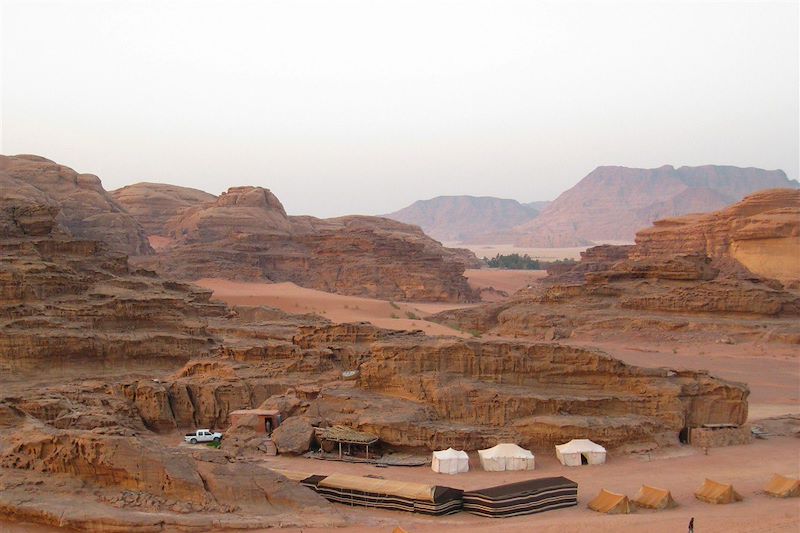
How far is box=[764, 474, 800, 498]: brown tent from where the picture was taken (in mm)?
14820

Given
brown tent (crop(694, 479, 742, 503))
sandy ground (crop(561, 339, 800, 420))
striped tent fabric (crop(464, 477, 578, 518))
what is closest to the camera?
striped tent fabric (crop(464, 477, 578, 518))

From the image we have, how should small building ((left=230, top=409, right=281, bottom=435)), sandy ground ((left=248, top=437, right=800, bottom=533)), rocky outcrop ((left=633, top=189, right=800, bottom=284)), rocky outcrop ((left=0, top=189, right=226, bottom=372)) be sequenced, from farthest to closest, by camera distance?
rocky outcrop ((left=633, top=189, right=800, bottom=284)) < rocky outcrop ((left=0, top=189, right=226, bottom=372)) < small building ((left=230, top=409, right=281, bottom=435)) < sandy ground ((left=248, top=437, right=800, bottom=533))

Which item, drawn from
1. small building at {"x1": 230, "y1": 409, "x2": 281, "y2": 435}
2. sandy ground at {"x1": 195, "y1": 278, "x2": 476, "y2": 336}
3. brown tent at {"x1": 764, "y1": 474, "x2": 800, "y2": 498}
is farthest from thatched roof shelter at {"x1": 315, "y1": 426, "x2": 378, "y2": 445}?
sandy ground at {"x1": 195, "y1": 278, "x2": 476, "y2": 336}

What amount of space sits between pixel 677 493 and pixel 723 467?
7.91 ft

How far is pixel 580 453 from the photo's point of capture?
17.1 meters

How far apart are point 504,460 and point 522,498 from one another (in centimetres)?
270

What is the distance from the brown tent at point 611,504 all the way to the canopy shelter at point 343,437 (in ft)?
16.0

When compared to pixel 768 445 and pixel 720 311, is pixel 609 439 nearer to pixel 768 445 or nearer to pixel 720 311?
pixel 768 445

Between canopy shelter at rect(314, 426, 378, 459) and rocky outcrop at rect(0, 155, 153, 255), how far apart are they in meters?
38.4

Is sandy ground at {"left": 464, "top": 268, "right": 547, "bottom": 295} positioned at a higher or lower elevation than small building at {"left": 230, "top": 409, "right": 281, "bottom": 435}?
higher

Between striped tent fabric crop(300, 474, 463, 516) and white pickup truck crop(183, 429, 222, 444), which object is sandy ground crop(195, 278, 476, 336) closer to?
white pickup truck crop(183, 429, 222, 444)

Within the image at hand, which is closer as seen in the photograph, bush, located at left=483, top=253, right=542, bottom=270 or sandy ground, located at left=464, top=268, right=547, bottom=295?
sandy ground, located at left=464, top=268, right=547, bottom=295

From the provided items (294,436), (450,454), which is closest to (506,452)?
(450,454)

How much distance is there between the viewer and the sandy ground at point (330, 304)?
41312 millimetres
